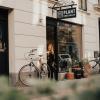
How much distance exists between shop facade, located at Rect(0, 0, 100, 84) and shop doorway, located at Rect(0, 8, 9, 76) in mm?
63

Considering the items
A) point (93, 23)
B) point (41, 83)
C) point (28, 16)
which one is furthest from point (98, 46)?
point (41, 83)

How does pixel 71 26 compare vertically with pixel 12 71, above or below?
above

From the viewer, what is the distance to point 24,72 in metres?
12.1

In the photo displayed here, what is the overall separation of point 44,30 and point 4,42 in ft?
7.11

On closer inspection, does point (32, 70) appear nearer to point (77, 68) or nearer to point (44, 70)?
point (44, 70)

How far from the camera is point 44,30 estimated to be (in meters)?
13.9

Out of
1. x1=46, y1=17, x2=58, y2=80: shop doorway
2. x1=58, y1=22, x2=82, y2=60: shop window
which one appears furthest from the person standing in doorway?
x1=58, y1=22, x2=82, y2=60: shop window

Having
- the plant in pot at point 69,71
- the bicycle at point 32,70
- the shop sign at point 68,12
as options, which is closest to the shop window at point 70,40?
the plant in pot at point 69,71

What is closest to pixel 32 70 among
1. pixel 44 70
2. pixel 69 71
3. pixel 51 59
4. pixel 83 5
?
pixel 44 70

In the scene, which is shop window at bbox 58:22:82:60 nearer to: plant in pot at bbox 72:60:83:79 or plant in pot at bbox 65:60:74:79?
plant in pot at bbox 72:60:83:79

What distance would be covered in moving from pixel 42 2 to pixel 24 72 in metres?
3.02

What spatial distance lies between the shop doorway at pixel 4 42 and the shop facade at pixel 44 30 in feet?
0.21

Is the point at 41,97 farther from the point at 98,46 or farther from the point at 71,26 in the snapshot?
the point at 98,46

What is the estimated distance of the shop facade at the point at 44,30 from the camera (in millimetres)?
12070
